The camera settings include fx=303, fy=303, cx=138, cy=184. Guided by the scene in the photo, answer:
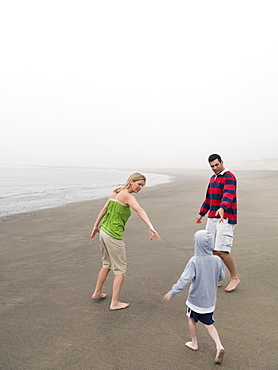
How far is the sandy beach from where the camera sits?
3.18 m

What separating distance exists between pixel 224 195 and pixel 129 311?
7.24ft

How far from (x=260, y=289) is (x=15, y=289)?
13.1 feet

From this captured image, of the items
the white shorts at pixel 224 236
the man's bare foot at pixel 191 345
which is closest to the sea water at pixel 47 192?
the white shorts at pixel 224 236

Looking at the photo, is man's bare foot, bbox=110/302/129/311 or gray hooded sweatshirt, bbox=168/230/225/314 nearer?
gray hooded sweatshirt, bbox=168/230/225/314

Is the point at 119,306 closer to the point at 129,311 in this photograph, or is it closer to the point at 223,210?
the point at 129,311

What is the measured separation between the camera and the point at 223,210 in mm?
4559

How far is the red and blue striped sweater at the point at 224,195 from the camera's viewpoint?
4.64 m

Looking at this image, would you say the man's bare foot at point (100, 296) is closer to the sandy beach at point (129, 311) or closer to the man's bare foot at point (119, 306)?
the sandy beach at point (129, 311)

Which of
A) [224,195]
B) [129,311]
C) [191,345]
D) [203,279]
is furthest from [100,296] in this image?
[224,195]

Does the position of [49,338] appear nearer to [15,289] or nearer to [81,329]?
[81,329]

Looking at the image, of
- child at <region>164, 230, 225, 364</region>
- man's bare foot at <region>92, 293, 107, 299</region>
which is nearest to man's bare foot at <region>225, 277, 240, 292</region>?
child at <region>164, 230, 225, 364</region>

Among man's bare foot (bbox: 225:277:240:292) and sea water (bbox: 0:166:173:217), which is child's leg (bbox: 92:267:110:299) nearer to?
man's bare foot (bbox: 225:277:240:292)

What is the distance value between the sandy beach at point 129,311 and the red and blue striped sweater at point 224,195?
4.14 ft

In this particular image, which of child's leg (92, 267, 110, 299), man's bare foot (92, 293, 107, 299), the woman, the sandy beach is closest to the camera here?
the sandy beach
